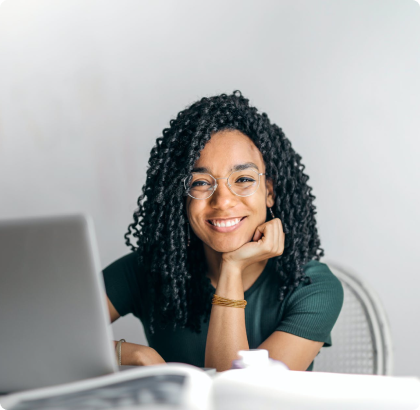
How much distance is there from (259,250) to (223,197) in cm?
18

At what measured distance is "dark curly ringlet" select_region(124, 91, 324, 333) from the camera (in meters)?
1.38

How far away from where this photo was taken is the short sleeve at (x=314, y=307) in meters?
1.28

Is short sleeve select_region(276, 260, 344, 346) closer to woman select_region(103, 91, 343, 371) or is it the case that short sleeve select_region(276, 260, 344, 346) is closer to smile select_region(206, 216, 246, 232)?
woman select_region(103, 91, 343, 371)

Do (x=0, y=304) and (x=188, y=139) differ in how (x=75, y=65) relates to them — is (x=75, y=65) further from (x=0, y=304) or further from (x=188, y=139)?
(x=0, y=304)

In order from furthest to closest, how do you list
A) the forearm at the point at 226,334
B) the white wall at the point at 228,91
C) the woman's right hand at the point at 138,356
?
1. the white wall at the point at 228,91
2. the forearm at the point at 226,334
3. the woman's right hand at the point at 138,356

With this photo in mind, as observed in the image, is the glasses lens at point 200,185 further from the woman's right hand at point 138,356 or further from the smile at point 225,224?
the woman's right hand at point 138,356

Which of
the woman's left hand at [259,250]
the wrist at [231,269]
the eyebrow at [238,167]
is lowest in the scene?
the wrist at [231,269]

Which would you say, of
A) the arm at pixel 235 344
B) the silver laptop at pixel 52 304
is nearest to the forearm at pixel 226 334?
the arm at pixel 235 344

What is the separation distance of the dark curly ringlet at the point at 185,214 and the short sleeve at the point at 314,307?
32mm

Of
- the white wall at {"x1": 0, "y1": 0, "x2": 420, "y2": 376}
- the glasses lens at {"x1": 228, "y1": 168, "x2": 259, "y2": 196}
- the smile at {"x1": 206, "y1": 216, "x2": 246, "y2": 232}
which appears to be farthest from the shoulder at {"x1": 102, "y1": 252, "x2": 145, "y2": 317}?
the white wall at {"x1": 0, "y1": 0, "x2": 420, "y2": 376}

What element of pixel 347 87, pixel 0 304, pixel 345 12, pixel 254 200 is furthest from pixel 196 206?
pixel 345 12

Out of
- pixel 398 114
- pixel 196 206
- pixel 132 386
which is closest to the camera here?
pixel 132 386

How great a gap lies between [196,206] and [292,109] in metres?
0.86

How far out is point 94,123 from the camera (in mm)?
2205
